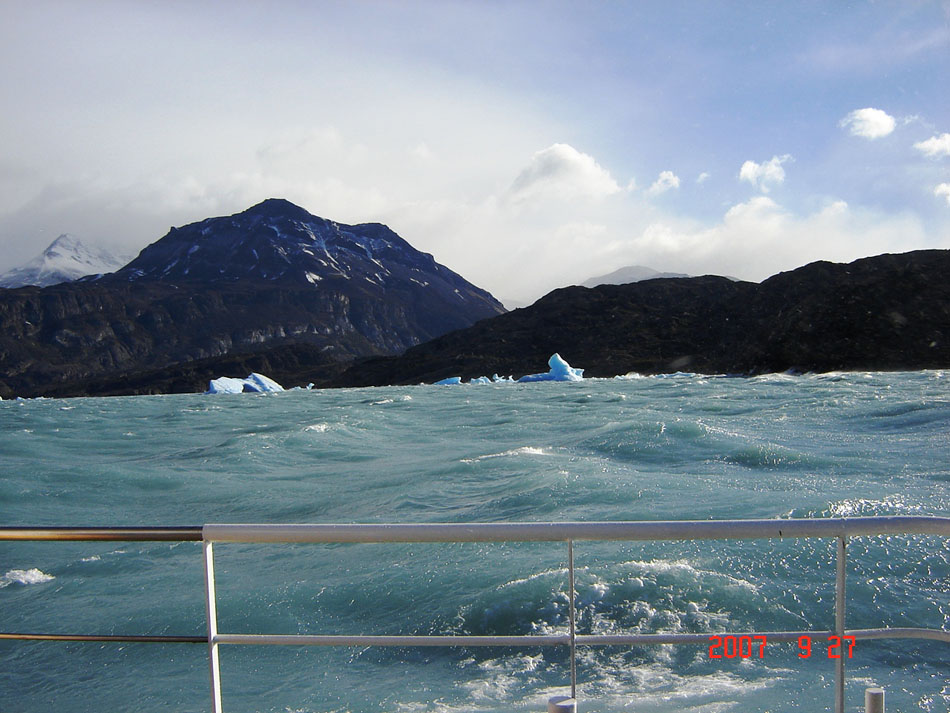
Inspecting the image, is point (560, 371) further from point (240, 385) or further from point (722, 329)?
point (722, 329)

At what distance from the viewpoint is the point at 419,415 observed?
28594mm

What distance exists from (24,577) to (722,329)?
79.9m

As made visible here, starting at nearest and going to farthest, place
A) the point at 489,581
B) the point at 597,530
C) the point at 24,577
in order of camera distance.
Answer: the point at 597,530, the point at 489,581, the point at 24,577

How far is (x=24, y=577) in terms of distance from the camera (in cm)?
838

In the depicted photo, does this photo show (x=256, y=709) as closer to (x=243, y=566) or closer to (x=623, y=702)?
(x=623, y=702)

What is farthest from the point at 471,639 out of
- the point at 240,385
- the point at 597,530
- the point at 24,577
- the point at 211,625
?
the point at 240,385

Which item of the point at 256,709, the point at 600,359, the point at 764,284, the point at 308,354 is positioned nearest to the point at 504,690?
the point at 256,709

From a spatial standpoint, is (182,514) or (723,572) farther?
(182,514)

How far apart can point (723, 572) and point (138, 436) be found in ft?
73.4

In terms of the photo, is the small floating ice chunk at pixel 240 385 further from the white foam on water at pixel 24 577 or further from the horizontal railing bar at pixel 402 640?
the horizontal railing bar at pixel 402 640

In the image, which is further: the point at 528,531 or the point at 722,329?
the point at 722,329

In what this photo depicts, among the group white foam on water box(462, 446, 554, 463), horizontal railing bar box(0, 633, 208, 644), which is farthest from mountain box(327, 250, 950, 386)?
horizontal railing bar box(0, 633, 208, 644)

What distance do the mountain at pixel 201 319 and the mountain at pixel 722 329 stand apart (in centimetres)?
2718

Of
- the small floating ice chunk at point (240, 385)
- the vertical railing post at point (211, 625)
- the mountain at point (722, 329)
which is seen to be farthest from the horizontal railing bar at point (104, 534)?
the small floating ice chunk at point (240, 385)
